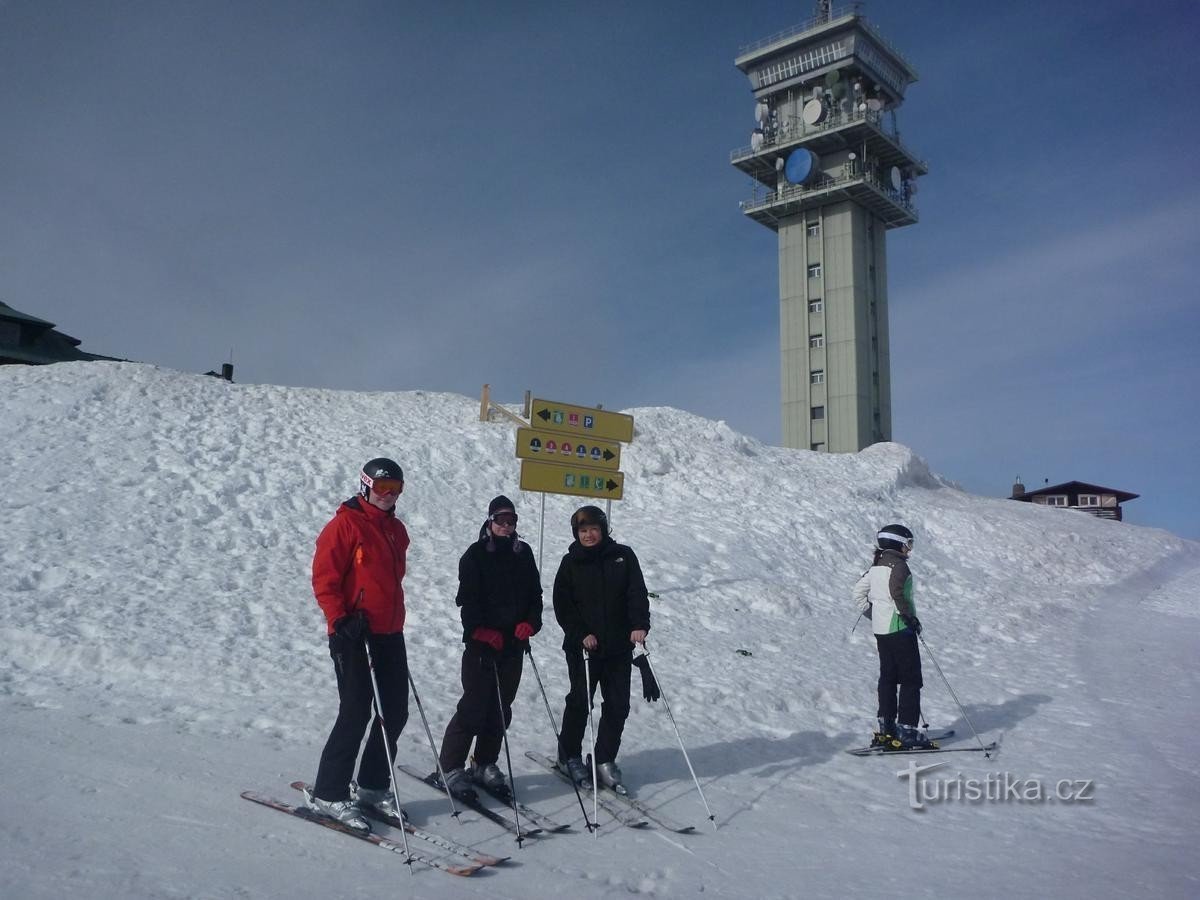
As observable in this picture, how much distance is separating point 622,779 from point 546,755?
3.08 ft

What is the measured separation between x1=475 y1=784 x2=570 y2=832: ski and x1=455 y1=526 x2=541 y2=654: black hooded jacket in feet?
3.12

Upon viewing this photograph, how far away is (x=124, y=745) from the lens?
603cm

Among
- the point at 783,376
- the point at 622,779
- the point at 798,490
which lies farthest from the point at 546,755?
the point at 783,376

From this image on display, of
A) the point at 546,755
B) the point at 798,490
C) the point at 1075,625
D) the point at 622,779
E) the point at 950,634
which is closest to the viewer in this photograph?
the point at 622,779

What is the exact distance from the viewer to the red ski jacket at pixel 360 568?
5.07 metres

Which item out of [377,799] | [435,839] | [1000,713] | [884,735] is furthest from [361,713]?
[1000,713]

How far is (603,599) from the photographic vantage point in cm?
637

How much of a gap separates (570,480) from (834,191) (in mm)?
38150

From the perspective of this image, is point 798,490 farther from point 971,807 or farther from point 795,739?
point 971,807

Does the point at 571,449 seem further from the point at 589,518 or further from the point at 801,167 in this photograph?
the point at 801,167

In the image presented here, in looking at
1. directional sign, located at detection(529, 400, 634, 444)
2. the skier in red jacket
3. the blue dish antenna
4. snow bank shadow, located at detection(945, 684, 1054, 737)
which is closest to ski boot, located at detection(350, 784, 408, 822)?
the skier in red jacket

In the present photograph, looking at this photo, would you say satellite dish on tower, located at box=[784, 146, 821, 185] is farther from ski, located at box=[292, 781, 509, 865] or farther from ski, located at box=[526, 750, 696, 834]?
ski, located at box=[292, 781, 509, 865]

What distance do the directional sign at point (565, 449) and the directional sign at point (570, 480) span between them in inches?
3.7

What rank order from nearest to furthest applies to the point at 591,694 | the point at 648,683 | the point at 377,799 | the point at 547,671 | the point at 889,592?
the point at 377,799 < the point at 648,683 < the point at 591,694 < the point at 889,592 < the point at 547,671
